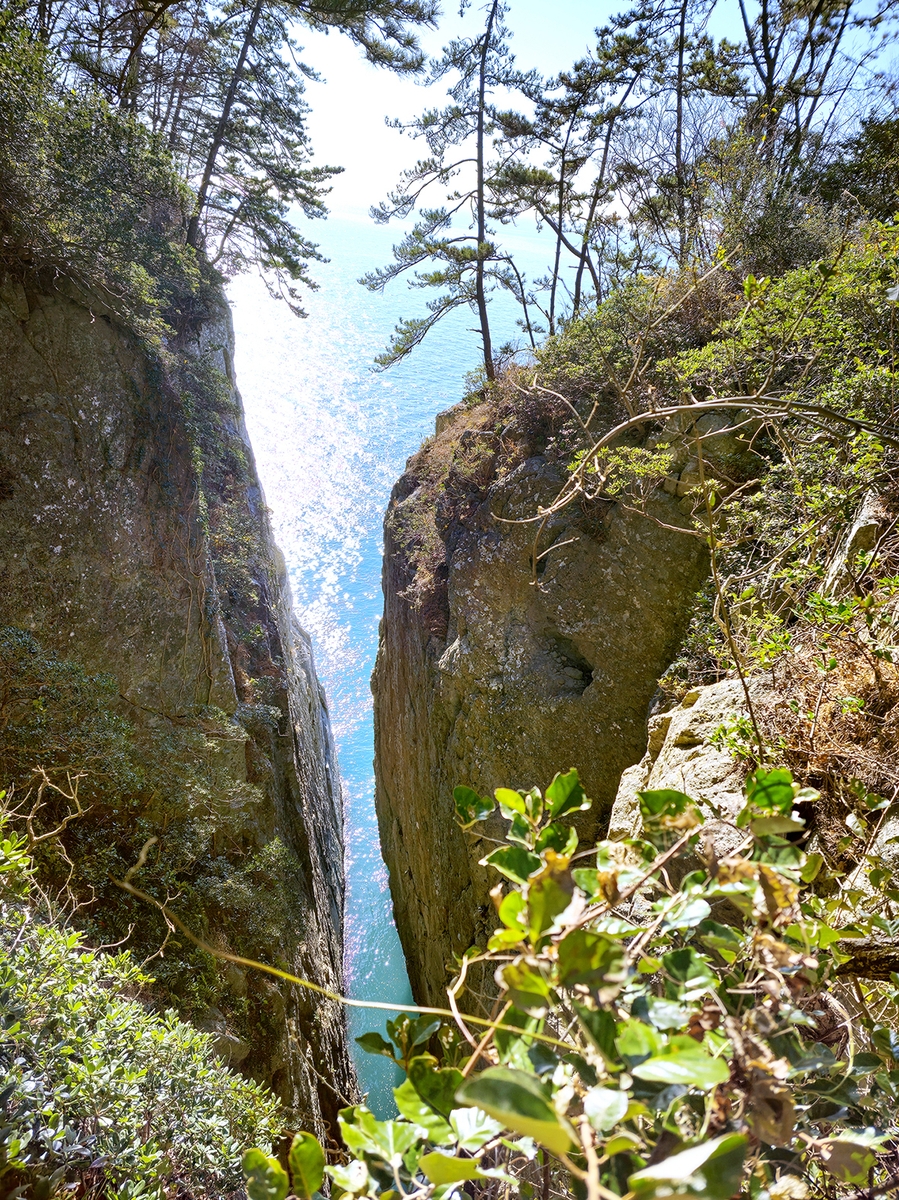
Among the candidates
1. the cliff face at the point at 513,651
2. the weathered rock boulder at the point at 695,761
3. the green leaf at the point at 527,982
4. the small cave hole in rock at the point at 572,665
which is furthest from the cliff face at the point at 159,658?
the green leaf at the point at 527,982

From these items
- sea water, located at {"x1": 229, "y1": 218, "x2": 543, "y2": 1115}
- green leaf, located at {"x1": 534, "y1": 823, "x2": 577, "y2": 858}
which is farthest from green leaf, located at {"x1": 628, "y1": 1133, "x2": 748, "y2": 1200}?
sea water, located at {"x1": 229, "y1": 218, "x2": 543, "y2": 1115}

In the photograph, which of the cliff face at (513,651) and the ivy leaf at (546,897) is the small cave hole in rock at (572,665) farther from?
the ivy leaf at (546,897)

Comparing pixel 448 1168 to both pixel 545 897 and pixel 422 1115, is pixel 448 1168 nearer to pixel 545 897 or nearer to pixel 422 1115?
pixel 422 1115

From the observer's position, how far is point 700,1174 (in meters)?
0.44

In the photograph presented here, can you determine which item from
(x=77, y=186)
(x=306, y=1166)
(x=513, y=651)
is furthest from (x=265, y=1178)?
(x=77, y=186)

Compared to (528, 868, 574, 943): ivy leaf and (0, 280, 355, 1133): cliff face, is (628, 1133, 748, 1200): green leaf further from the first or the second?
(0, 280, 355, 1133): cliff face

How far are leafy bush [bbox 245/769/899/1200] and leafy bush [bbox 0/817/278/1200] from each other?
3.78 feet

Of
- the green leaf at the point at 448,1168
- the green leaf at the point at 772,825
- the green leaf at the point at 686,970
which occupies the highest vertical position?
the green leaf at the point at 772,825

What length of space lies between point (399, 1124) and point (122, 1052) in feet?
5.86

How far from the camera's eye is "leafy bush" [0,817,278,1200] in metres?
1.43

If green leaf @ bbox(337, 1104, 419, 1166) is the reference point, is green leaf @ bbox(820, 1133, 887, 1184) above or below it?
below

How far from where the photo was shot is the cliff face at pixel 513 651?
5.61 m

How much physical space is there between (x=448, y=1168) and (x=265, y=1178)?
258mm

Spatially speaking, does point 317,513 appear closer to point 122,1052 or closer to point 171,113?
point 171,113
